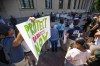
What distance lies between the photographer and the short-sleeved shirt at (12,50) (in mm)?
1605

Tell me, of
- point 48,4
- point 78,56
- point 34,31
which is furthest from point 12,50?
point 48,4

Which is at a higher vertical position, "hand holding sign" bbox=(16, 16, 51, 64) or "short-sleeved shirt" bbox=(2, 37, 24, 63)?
"hand holding sign" bbox=(16, 16, 51, 64)

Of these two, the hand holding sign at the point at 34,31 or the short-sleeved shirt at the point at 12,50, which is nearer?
the hand holding sign at the point at 34,31

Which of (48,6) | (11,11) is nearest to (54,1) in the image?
(48,6)

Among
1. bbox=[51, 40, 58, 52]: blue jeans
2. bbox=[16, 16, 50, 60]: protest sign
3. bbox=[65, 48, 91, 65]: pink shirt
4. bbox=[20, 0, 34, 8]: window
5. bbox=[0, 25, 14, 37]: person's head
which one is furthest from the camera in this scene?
bbox=[20, 0, 34, 8]: window

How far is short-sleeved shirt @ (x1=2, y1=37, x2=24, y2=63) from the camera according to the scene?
161 cm

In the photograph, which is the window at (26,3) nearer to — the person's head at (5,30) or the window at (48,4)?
the window at (48,4)

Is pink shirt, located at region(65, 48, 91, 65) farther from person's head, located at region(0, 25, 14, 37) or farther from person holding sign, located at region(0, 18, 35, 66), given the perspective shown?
person's head, located at region(0, 25, 14, 37)

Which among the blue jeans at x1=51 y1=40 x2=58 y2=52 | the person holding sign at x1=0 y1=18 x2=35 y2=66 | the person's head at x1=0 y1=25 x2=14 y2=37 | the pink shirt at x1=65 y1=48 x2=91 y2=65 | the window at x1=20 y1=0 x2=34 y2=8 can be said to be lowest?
the blue jeans at x1=51 y1=40 x2=58 y2=52

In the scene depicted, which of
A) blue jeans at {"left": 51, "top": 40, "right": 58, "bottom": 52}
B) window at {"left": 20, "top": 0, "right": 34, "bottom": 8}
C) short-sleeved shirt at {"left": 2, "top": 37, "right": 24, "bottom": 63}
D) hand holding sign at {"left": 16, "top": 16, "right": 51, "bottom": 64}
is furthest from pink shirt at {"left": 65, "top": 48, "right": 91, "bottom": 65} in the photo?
window at {"left": 20, "top": 0, "right": 34, "bottom": 8}

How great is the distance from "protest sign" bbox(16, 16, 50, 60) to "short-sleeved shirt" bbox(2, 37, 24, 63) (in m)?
Answer: 0.33

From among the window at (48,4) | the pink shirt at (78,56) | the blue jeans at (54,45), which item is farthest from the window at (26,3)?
the pink shirt at (78,56)

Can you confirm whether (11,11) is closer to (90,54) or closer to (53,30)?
(53,30)

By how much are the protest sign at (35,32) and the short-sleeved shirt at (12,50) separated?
1.07 feet
